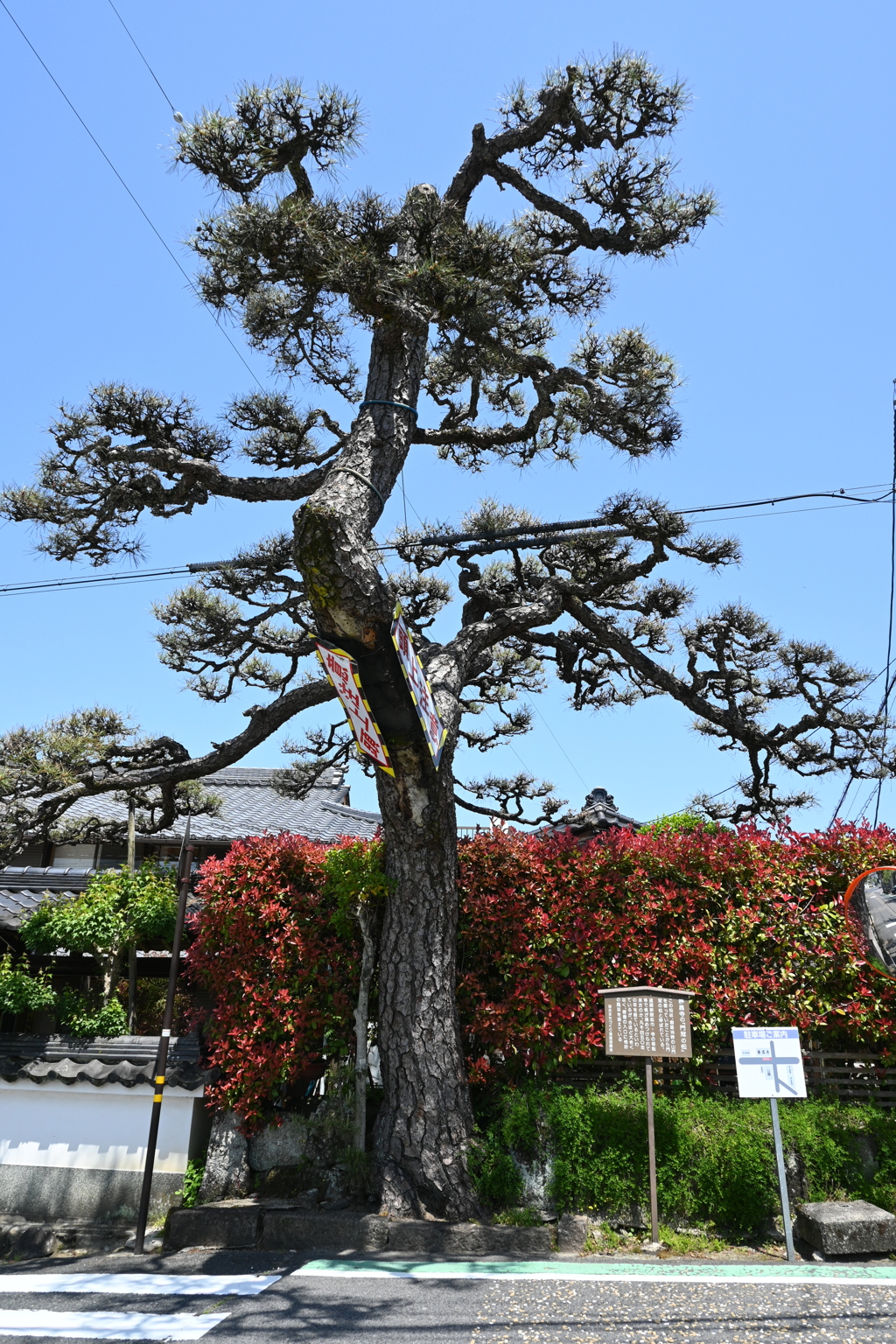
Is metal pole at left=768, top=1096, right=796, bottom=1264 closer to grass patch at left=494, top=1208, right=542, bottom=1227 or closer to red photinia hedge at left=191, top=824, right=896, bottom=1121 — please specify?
red photinia hedge at left=191, top=824, right=896, bottom=1121

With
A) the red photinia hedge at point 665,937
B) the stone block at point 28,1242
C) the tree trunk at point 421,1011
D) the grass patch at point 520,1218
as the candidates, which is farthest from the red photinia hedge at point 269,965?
the grass patch at point 520,1218

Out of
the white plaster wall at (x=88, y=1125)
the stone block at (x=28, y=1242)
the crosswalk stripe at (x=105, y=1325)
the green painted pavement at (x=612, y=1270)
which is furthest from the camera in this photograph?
the white plaster wall at (x=88, y=1125)

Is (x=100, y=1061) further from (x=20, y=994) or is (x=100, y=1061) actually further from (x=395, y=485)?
(x=395, y=485)

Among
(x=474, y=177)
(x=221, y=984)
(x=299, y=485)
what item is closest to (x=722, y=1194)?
(x=221, y=984)

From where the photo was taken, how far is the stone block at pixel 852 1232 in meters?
6.12

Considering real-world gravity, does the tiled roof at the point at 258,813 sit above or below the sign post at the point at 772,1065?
above

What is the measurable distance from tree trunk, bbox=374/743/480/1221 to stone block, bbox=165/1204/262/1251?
1.08 m

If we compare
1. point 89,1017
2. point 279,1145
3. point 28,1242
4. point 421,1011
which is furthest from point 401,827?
point 28,1242

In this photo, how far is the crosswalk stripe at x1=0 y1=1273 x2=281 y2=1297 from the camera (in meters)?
5.66

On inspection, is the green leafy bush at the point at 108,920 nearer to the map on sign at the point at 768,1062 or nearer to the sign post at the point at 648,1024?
the sign post at the point at 648,1024

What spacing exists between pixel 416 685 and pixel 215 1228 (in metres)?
4.64

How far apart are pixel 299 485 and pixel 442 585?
332 centimetres

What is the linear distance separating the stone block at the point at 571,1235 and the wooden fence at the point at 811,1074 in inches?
43.1

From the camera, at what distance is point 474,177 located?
8695mm
